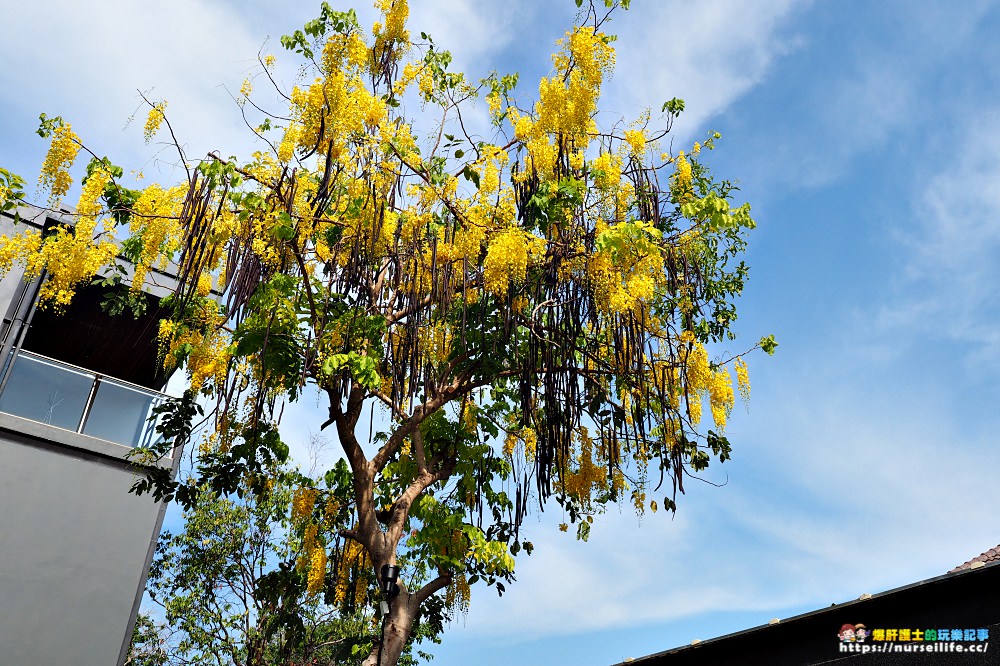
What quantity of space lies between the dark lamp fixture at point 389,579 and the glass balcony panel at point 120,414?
4915 millimetres

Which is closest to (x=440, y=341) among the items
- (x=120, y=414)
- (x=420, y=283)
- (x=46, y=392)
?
(x=420, y=283)

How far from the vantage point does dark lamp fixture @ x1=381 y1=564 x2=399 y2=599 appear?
6.48 m

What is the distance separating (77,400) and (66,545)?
5.79ft

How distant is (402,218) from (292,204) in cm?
94

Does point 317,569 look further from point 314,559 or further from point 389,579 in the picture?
point 389,579

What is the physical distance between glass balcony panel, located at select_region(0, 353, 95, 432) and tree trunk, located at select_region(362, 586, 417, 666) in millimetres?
5266

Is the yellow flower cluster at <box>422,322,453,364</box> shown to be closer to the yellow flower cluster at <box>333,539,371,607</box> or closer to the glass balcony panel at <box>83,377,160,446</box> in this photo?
the yellow flower cluster at <box>333,539,371,607</box>

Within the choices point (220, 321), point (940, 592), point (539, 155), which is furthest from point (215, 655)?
point (940, 592)

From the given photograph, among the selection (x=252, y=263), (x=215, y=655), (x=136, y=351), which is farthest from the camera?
(x=215, y=655)

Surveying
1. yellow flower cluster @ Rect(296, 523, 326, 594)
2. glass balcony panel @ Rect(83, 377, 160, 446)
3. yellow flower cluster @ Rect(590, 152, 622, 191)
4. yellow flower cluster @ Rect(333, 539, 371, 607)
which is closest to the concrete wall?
glass balcony panel @ Rect(83, 377, 160, 446)

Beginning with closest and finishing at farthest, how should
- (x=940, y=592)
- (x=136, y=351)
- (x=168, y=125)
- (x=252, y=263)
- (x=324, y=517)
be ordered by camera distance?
(x=940, y=592) < (x=252, y=263) < (x=168, y=125) < (x=324, y=517) < (x=136, y=351)

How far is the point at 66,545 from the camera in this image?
29.5 feet

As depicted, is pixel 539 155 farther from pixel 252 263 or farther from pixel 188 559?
pixel 188 559

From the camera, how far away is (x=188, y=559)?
15406mm
